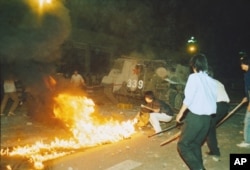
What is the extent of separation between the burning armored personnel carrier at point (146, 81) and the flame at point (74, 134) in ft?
12.9

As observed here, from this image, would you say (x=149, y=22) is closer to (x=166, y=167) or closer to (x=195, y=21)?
(x=195, y=21)

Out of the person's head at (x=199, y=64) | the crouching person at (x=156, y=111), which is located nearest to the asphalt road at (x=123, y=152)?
the crouching person at (x=156, y=111)

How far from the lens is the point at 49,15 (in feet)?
42.8

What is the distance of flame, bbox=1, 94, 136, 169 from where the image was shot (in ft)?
25.7

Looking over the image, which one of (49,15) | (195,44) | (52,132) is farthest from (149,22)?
(52,132)

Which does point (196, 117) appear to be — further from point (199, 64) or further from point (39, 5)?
point (39, 5)

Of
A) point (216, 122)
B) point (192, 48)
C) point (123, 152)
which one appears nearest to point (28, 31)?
point (123, 152)

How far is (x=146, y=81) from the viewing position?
15.4 metres

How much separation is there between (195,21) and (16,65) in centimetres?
2205

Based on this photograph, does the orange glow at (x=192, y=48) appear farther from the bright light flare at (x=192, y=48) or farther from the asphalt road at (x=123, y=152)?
the asphalt road at (x=123, y=152)

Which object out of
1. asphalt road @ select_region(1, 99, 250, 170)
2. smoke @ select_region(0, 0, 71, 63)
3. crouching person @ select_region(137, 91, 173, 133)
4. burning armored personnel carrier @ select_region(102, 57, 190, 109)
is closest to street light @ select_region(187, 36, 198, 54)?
burning armored personnel carrier @ select_region(102, 57, 190, 109)

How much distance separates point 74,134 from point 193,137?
15.2 feet

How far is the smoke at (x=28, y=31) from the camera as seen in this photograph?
1132cm

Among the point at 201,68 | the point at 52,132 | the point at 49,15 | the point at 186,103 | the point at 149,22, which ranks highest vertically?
the point at 149,22
